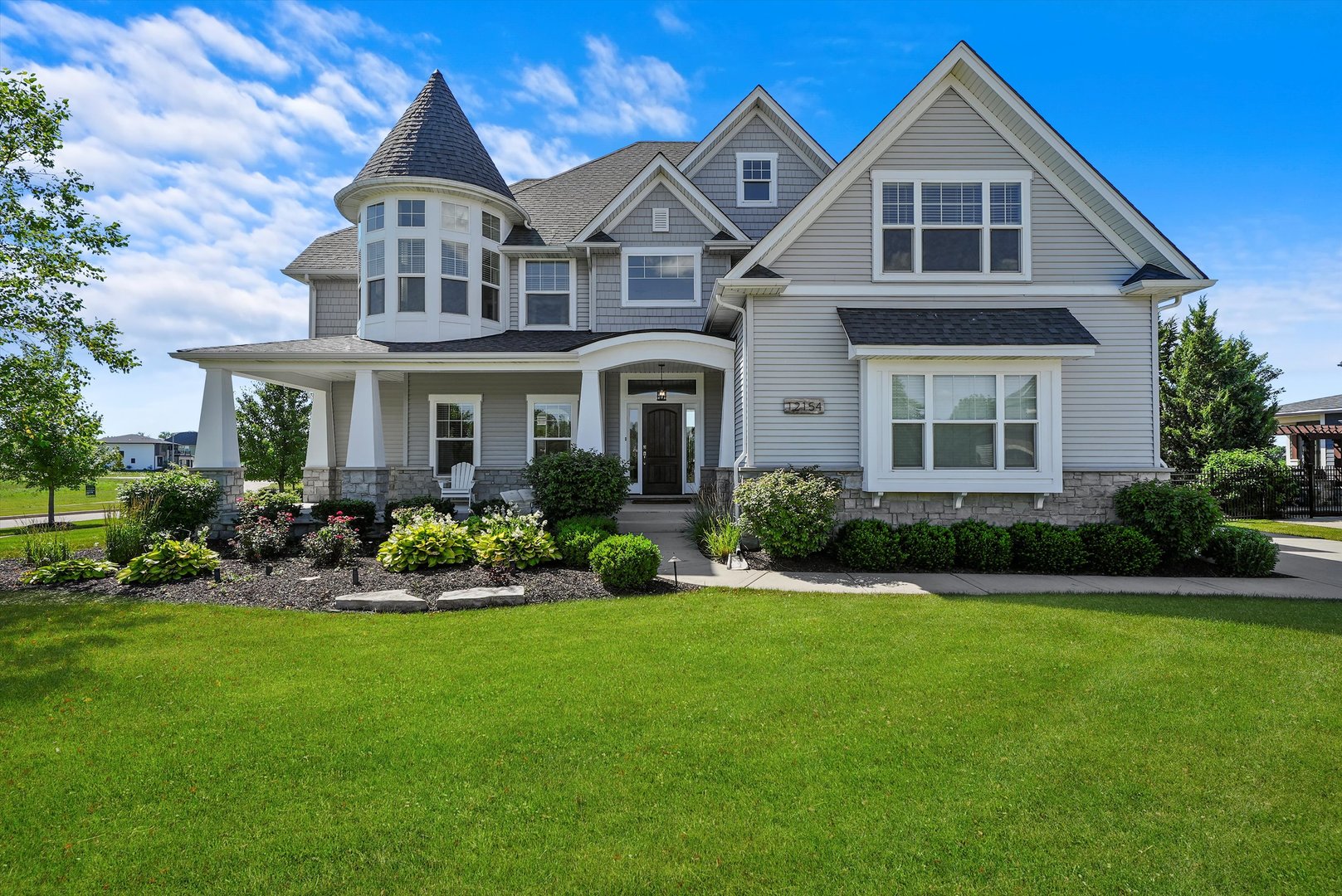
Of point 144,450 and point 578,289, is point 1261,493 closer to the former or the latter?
point 578,289

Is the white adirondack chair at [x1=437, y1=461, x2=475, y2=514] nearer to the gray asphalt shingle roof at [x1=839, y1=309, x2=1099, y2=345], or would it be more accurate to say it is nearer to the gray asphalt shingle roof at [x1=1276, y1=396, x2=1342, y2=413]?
the gray asphalt shingle roof at [x1=839, y1=309, x2=1099, y2=345]

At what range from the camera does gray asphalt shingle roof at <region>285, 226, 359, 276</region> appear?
15656 millimetres

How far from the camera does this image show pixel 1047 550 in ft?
30.7

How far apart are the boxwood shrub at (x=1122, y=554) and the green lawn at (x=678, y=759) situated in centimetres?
310

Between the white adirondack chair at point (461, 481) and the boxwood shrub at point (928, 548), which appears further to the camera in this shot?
the white adirondack chair at point (461, 481)

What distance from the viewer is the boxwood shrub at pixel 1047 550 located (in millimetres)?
9281

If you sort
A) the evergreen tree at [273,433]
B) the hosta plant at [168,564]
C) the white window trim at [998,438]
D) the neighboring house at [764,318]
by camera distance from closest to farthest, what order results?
1. the hosta plant at [168,564]
2. the white window trim at [998,438]
3. the neighboring house at [764,318]
4. the evergreen tree at [273,433]

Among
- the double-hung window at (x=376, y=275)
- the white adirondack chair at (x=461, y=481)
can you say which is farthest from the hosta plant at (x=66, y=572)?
the double-hung window at (x=376, y=275)

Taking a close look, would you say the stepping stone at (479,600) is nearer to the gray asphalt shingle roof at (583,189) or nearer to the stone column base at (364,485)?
the stone column base at (364,485)

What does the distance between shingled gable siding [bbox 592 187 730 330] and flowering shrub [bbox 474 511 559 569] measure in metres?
7.01

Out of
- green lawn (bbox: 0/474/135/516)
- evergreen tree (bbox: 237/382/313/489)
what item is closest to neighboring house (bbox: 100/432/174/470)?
green lawn (bbox: 0/474/135/516)

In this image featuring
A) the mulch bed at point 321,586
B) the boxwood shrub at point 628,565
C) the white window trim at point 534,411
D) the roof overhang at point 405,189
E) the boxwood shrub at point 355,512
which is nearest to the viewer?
the mulch bed at point 321,586

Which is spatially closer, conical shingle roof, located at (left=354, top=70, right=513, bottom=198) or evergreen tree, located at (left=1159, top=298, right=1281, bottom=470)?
conical shingle roof, located at (left=354, top=70, right=513, bottom=198)

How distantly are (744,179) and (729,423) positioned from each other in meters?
7.41
